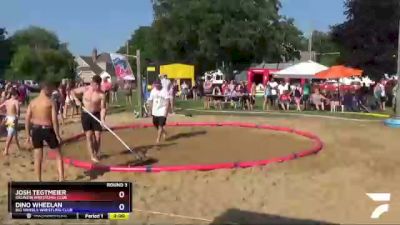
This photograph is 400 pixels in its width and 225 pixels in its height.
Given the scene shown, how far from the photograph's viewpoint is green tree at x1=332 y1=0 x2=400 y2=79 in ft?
89.1

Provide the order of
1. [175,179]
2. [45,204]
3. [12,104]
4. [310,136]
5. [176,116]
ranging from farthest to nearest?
[176,116], [310,136], [12,104], [175,179], [45,204]

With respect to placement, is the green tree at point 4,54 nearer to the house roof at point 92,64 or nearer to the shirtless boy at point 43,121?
the house roof at point 92,64

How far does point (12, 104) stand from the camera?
1292 cm

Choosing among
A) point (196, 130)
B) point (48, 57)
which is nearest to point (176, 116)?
point (196, 130)

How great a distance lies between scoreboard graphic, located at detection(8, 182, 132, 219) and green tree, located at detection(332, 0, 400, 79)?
78.7 feet

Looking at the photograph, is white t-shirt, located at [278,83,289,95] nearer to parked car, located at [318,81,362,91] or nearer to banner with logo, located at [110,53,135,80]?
parked car, located at [318,81,362,91]

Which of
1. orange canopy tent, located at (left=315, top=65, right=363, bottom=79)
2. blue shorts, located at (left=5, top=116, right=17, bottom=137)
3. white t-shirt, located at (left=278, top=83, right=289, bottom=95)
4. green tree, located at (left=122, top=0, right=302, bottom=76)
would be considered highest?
green tree, located at (left=122, top=0, right=302, bottom=76)

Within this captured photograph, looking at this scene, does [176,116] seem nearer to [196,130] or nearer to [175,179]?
[196,130]

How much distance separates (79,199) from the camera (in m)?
5.39

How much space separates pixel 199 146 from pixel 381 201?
Answer: 18.2 ft

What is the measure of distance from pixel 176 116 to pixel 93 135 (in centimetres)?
946

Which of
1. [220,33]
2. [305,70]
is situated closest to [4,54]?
[220,33]

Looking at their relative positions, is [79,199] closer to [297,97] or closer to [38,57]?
[297,97]

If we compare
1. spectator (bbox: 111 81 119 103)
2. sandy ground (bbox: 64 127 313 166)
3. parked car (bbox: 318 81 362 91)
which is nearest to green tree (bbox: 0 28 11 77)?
spectator (bbox: 111 81 119 103)
